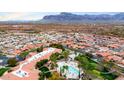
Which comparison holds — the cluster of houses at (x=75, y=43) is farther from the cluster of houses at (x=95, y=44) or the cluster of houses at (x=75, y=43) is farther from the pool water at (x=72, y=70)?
the pool water at (x=72, y=70)

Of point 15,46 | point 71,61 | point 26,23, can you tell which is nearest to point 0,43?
point 15,46

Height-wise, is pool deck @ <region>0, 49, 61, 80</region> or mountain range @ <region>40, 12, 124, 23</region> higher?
mountain range @ <region>40, 12, 124, 23</region>

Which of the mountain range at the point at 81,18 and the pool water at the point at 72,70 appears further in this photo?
the mountain range at the point at 81,18

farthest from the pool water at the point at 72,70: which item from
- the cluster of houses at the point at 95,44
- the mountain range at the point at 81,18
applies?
the mountain range at the point at 81,18

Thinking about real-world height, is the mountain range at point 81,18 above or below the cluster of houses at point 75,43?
above

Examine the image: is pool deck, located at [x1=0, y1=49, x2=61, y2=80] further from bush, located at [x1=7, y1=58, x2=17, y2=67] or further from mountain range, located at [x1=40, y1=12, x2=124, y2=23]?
mountain range, located at [x1=40, y1=12, x2=124, y2=23]

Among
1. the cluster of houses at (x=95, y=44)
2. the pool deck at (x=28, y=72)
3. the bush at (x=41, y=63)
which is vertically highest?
the cluster of houses at (x=95, y=44)

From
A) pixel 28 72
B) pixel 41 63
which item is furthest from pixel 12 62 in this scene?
pixel 41 63

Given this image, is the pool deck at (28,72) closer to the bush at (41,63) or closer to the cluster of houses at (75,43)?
the bush at (41,63)

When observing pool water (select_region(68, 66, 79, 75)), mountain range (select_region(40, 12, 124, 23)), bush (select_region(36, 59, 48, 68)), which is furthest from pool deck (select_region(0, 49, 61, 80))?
mountain range (select_region(40, 12, 124, 23))

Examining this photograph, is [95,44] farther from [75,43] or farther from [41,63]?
[41,63]
